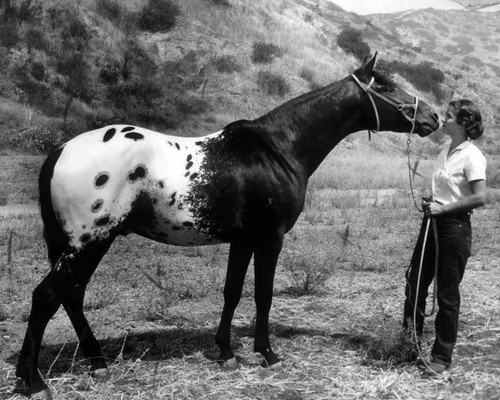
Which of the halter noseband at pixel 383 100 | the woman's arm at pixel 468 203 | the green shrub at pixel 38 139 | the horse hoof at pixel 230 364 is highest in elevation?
the halter noseband at pixel 383 100

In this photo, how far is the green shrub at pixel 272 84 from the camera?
91.6 ft

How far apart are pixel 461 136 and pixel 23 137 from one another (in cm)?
1512

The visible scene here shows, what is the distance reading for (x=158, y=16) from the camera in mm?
29156

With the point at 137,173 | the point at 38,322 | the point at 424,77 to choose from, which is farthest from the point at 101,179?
the point at 424,77

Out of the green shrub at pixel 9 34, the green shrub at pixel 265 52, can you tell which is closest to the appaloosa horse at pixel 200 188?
the green shrub at pixel 9 34

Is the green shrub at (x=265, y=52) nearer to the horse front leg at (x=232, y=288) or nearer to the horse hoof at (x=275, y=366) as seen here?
the horse front leg at (x=232, y=288)

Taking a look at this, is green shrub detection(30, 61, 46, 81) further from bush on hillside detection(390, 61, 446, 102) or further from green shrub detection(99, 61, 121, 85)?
bush on hillside detection(390, 61, 446, 102)

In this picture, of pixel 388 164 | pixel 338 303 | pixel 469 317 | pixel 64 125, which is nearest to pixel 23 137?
pixel 64 125

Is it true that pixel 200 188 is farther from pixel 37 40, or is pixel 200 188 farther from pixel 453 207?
pixel 37 40

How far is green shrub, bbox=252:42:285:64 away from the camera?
29.9 metres

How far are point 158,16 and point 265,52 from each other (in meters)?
5.69

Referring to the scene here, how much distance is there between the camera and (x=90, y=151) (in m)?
4.21

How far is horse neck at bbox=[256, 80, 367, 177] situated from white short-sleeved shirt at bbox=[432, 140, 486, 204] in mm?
880

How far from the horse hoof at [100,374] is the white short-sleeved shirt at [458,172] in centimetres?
288
